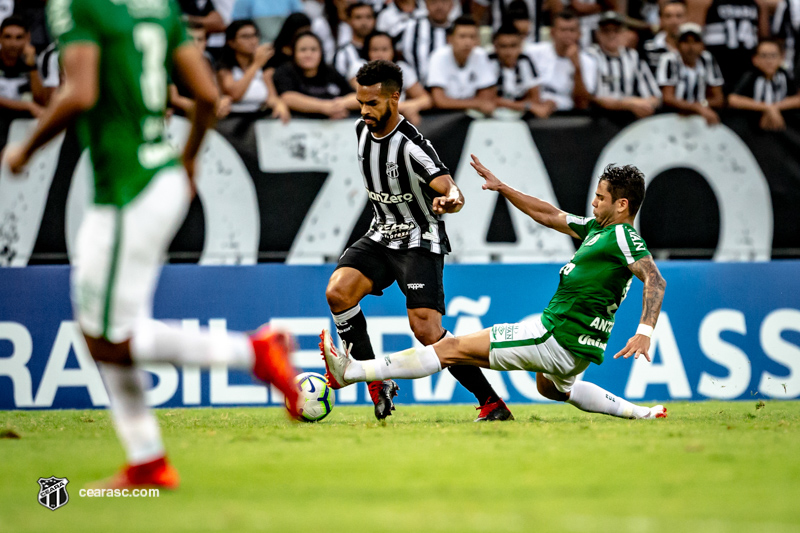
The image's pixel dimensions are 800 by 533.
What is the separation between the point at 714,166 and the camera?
1037cm

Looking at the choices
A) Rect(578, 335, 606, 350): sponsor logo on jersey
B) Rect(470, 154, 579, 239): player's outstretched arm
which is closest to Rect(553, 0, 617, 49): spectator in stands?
Rect(470, 154, 579, 239): player's outstretched arm

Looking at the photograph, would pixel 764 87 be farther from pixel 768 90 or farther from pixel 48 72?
pixel 48 72

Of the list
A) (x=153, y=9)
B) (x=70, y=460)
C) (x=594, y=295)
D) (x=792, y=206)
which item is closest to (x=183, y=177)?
(x=153, y=9)

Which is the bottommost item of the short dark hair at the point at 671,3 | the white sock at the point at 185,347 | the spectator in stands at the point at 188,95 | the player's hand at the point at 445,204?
the white sock at the point at 185,347

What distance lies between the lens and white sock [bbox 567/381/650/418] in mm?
7098

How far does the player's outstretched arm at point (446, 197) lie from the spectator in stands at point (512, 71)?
4102mm

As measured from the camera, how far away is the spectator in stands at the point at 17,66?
1013 centimetres

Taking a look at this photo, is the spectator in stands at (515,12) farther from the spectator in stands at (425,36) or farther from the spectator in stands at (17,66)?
the spectator in stands at (17,66)

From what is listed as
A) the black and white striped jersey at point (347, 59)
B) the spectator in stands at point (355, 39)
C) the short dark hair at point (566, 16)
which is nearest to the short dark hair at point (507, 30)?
the short dark hair at point (566, 16)

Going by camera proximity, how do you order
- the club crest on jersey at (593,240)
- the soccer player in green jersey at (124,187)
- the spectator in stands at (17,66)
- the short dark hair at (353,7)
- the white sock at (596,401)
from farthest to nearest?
the short dark hair at (353,7)
the spectator in stands at (17,66)
the white sock at (596,401)
the club crest on jersey at (593,240)
the soccer player in green jersey at (124,187)

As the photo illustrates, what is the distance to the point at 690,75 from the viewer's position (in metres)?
11.1

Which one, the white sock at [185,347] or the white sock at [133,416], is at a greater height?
the white sock at [185,347]

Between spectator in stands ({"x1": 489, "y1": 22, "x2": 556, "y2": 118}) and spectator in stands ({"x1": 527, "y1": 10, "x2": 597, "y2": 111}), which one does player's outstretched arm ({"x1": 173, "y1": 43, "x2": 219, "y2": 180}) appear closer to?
spectator in stands ({"x1": 489, "y1": 22, "x2": 556, "y2": 118})

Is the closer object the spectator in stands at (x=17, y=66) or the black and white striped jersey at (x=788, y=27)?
the spectator in stands at (x=17, y=66)
